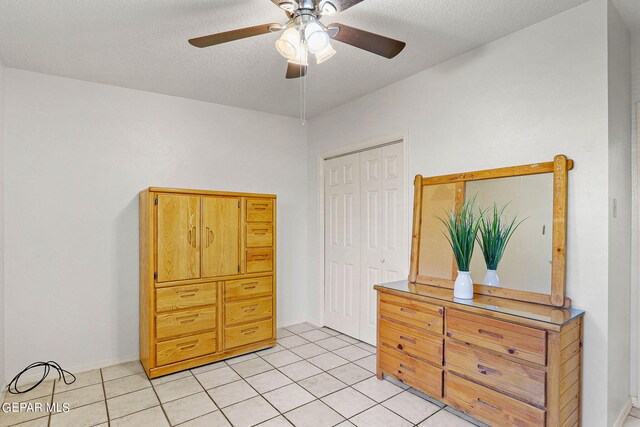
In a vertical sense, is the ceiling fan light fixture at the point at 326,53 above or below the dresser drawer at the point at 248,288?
above

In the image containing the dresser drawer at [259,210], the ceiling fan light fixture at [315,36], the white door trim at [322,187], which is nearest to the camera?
the ceiling fan light fixture at [315,36]

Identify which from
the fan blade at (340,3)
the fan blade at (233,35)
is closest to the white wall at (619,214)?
the fan blade at (340,3)

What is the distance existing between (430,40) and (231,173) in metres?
2.46

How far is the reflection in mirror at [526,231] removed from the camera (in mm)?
2225

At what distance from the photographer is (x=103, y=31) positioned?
7.64ft

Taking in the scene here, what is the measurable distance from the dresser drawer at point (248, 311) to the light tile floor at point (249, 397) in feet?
1.22

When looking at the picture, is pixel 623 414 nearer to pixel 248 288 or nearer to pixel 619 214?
pixel 619 214

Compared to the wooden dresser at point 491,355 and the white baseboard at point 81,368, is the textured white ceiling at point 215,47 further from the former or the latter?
the white baseboard at point 81,368

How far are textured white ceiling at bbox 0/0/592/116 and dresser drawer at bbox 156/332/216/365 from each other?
2.36m

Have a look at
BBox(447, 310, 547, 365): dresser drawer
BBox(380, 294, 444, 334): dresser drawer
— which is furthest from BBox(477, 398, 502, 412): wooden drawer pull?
BBox(380, 294, 444, 334): dresser drawer

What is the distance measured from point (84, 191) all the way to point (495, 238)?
3.49 meters

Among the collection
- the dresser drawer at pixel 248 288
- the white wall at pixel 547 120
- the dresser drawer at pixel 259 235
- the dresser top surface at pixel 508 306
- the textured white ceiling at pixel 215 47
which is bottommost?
the dresser drawer at pixel 248 288

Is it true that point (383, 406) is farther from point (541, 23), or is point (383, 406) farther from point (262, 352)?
point (541, 23)

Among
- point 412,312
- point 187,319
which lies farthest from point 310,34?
point 187,319
